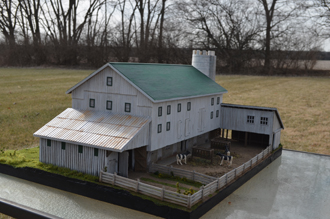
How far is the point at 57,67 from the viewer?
96.1 m

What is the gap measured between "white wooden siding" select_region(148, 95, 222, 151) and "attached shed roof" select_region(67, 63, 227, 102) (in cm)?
58

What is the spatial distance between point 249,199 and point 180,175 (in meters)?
4.45

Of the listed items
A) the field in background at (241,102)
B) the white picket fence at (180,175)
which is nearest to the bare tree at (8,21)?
the field in background at (241,102)

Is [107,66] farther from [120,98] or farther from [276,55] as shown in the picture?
[276,55]

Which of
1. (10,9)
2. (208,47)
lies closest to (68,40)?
(10,9)

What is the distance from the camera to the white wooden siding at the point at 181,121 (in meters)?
23.2

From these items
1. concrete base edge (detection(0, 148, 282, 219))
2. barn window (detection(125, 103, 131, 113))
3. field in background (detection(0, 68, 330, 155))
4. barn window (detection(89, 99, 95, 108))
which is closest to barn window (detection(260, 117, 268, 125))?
concrete base edge (detection(0, 148, 282, 219))

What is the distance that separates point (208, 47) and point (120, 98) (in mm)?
71780

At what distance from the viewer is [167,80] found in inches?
1057

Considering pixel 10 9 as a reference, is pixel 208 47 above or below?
below

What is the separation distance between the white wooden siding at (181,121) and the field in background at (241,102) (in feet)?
36.0

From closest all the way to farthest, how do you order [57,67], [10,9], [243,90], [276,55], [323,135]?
[323,135] → [243,90] → [276,55] → [57,67] → [10,9]

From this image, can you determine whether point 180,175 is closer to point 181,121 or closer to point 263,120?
point 181,121

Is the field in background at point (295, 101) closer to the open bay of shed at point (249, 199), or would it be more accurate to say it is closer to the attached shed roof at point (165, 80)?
the open bay of shed at point (249, 199)
